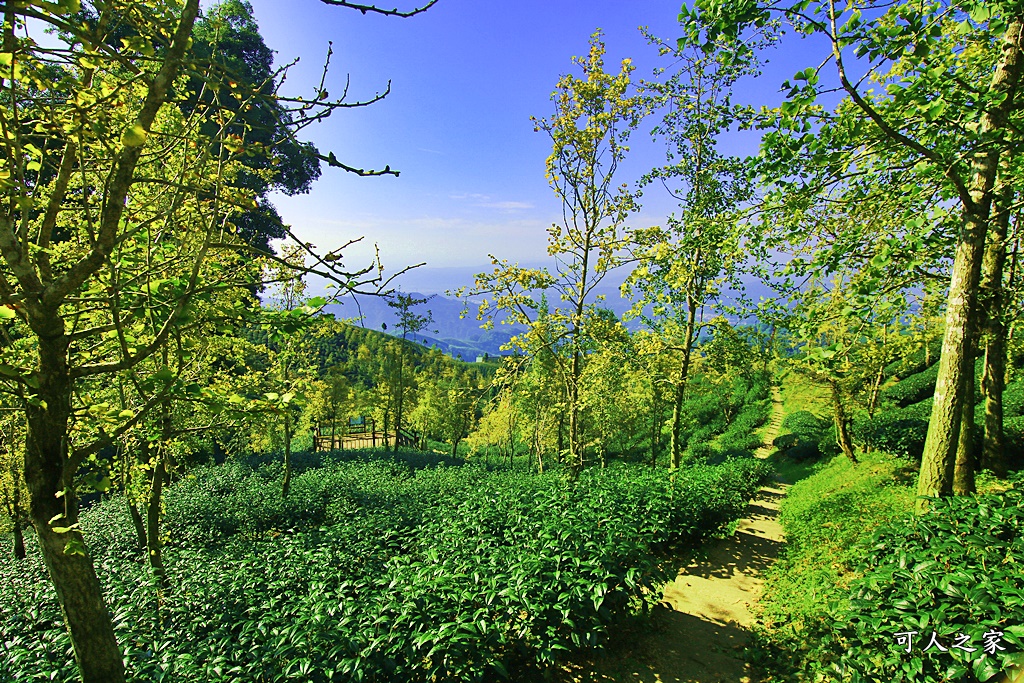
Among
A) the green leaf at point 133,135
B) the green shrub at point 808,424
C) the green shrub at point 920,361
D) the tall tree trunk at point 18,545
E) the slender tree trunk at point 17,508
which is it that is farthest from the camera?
the green shrub at point 808,424

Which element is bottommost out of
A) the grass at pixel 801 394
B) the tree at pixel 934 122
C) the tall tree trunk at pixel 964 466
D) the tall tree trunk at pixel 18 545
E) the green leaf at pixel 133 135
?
the tall tree trunk at pixel 18 545

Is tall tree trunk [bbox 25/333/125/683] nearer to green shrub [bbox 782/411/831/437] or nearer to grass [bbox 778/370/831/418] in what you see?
grass [bbox 778/370/831/418]

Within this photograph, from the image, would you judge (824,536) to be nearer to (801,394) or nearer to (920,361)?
(920,361)

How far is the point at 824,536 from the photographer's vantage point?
806cm

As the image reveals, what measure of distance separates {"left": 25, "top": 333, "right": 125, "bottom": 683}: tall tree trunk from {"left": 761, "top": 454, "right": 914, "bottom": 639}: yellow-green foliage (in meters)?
6.66

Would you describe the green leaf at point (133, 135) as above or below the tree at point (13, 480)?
above

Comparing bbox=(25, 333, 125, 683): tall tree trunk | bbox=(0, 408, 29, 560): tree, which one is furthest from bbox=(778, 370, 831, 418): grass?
bbox=(0, 408, 29, 560): tree

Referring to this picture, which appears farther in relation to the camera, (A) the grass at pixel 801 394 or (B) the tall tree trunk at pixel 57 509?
(A) the grass at pixel 801 394

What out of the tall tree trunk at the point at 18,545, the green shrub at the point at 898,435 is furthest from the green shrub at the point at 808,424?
the tall tree trunk at the point at 18,545

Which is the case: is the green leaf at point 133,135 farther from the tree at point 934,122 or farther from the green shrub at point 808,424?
the green shrub at point 808,424

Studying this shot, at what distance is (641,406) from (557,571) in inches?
615

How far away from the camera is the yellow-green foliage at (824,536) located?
6.04 metres

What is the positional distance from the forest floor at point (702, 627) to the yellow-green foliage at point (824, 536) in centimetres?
36

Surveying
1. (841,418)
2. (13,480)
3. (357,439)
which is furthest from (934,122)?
(357,439)
